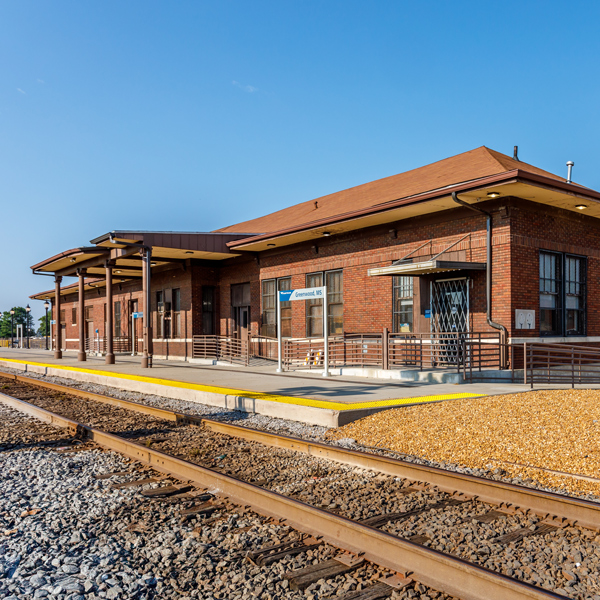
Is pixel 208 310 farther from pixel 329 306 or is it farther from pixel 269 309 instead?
pixel 329 306

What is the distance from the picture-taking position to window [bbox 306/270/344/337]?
20.5m

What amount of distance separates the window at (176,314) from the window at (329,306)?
9286 mm

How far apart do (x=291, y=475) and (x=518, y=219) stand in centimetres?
1145

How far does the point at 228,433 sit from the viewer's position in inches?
337

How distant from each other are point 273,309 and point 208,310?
531 cm

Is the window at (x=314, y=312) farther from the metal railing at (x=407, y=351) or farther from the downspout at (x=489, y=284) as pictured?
the downspout at (x=489, y=284)

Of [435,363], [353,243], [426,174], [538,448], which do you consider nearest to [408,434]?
[538,448]

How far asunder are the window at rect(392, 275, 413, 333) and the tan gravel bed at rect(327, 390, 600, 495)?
703cm

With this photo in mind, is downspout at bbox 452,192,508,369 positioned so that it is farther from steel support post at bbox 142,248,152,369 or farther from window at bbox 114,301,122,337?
window at bbox 114,301,122,337

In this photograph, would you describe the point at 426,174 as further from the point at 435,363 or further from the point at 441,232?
the point at 435,363

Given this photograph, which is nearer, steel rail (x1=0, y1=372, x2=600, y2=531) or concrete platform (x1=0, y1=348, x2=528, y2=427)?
steel rail (x1=0, y1=372, x2=600, y2=531)

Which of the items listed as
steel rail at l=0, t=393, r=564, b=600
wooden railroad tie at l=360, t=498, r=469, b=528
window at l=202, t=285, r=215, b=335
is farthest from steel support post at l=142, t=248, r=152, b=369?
wooden railroad tie at l=360, t=498, r=469, b=528

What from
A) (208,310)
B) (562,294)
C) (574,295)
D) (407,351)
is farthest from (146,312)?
(574,295)

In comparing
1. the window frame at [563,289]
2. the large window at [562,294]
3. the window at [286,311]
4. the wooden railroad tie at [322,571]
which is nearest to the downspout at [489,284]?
the window frame at [563,289]
